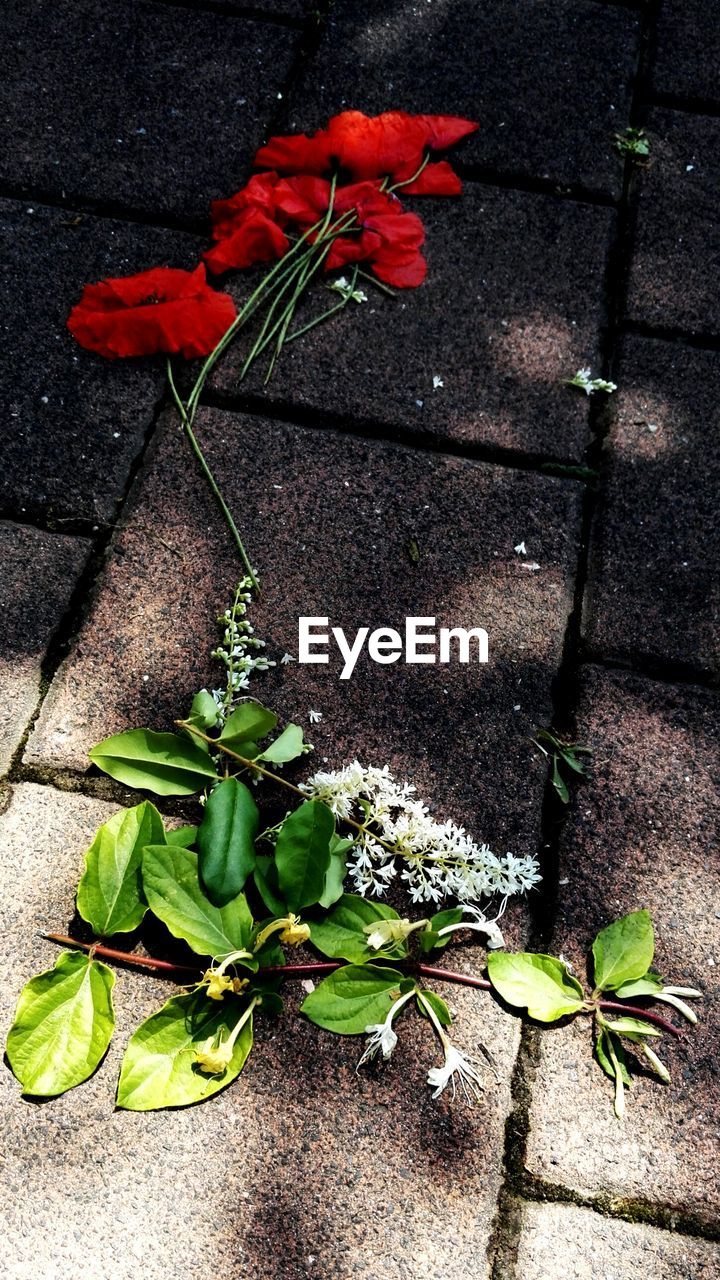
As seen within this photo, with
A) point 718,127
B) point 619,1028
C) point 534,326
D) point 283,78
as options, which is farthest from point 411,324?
point 619,1028

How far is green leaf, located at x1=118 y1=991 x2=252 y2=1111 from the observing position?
133 cm

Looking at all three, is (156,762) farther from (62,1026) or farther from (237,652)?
(62,1026)

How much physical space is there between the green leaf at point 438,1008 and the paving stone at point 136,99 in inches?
67.7

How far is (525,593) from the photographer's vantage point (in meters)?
1.86

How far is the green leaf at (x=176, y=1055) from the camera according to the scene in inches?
52.5

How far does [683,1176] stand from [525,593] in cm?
92

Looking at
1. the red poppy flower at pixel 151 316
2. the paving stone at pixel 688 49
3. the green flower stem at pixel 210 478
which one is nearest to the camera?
the green flower stem at pixel 210 478

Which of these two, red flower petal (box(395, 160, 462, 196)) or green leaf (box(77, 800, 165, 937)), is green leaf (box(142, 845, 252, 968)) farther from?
red flower petal (box(395, 160, 462, 196))

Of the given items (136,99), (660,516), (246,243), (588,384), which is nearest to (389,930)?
(660,516)

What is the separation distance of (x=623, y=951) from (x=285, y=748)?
552 millimetres

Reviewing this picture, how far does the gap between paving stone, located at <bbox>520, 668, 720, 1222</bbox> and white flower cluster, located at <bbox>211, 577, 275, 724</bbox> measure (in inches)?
21.0

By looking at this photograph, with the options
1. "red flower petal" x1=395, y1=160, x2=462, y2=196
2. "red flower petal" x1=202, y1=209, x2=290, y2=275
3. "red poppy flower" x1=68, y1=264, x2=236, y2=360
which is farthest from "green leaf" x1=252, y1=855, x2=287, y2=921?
"red flower petal" x1=395, y1=160, x2=462, y2=196

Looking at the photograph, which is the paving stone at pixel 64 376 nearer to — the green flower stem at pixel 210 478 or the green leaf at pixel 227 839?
the green flower stem at pixel 210 478

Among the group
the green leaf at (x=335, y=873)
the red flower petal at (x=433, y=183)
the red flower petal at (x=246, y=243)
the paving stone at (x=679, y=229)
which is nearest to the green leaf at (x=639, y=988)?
the green leaf at (x=335, y=873)
